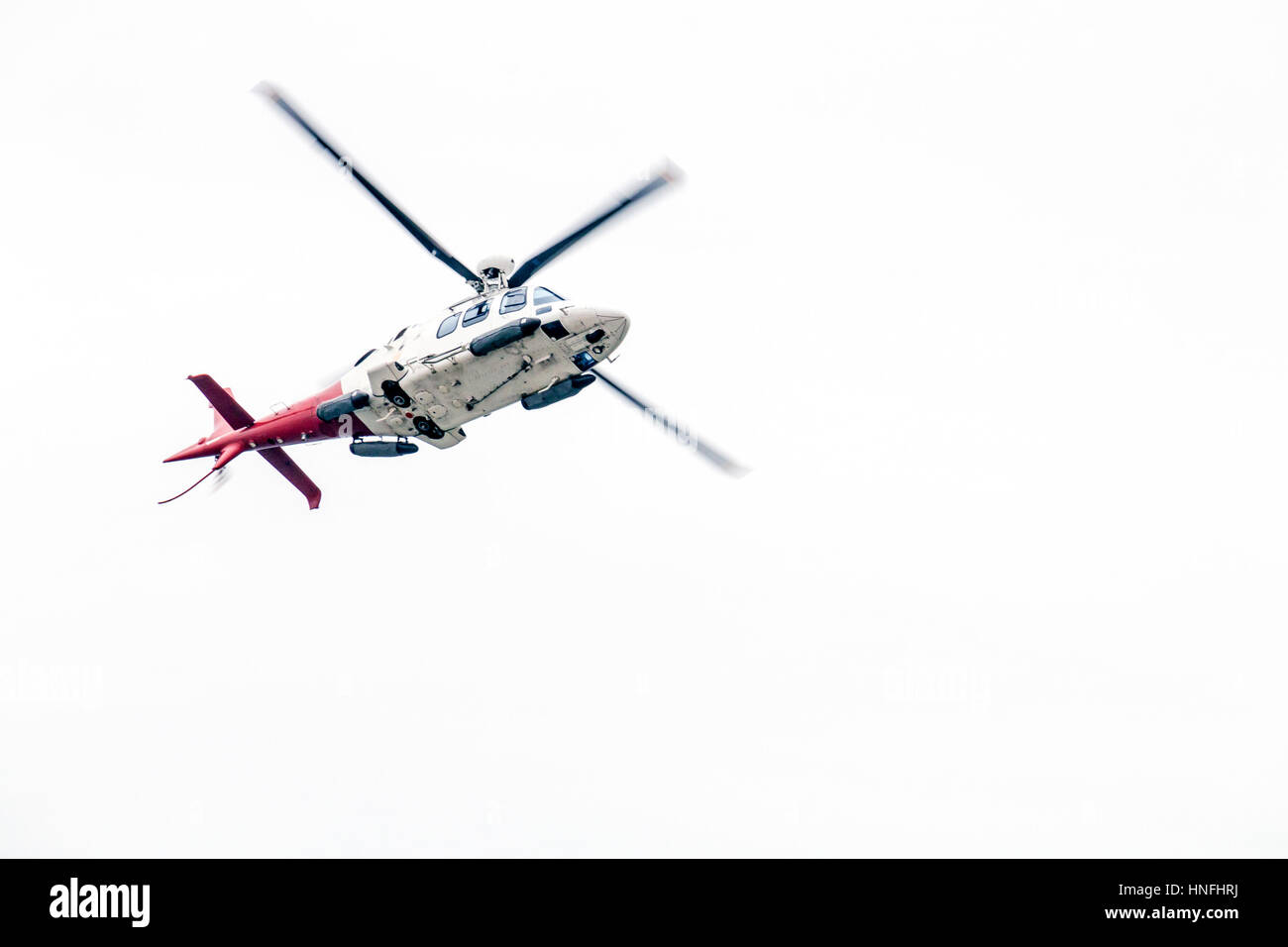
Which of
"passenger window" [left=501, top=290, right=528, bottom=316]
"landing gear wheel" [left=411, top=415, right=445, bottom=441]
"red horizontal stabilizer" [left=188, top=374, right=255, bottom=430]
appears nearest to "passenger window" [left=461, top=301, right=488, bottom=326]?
"passenger window" [left=501, top=290, right=528, bottom=316]

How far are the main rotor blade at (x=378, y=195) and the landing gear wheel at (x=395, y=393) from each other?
3.23 m

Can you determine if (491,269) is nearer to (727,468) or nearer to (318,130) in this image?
(318,130)

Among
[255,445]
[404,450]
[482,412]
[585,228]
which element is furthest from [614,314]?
[255,445]

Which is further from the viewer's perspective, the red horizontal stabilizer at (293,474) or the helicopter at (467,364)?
the red horizontal stabilizer at (293,474)

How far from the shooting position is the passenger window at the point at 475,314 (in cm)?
3697

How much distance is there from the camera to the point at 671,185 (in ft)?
112

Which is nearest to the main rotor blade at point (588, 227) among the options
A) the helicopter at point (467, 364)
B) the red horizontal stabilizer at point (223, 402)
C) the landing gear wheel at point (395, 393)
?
the helicopter at point (467, 364)

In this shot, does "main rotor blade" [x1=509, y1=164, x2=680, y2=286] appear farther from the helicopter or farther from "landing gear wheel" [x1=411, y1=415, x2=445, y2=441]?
"landing gear wheel" [x1=411, y1=415, x2=445, y2=441]

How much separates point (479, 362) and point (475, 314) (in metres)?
1.19

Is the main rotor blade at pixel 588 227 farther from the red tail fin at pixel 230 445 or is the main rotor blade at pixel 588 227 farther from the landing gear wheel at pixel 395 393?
the red tail fin at pixel 230 445

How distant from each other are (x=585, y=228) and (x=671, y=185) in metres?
2.41

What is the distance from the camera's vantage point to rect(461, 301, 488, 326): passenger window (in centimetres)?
3697
